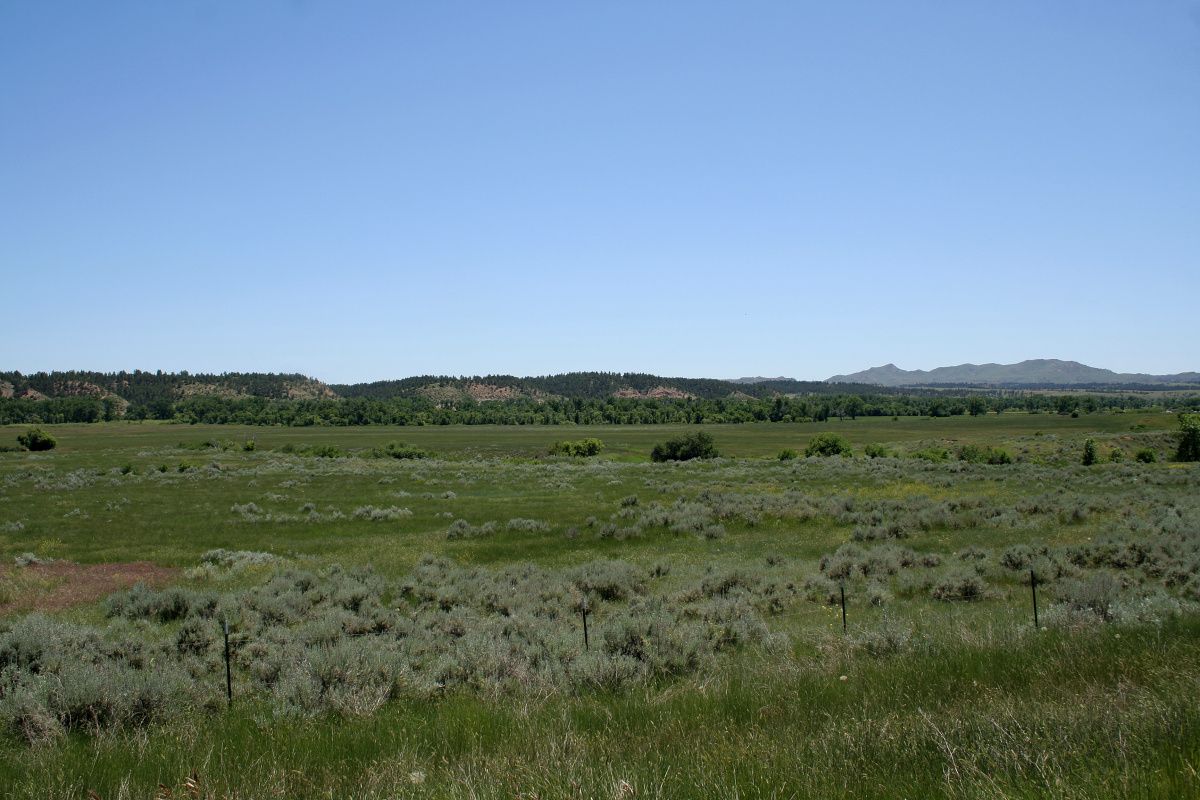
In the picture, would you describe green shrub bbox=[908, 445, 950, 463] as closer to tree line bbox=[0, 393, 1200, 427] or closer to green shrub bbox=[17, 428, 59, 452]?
green shrub bbox=[17, 428, 59, 452]

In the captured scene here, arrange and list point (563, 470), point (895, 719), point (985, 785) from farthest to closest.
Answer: point (563, 470), point (895, 719), point (985, 785)

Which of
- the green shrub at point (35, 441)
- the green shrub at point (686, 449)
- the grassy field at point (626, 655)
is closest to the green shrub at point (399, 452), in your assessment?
the green shrub at point (686, 449)

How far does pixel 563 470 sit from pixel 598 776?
5114 centimetres

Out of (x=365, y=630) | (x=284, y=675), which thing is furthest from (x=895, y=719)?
(x=365, y=630)

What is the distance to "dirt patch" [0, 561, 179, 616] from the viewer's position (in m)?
14.9

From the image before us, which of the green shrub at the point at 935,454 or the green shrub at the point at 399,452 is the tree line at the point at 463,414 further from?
the green shrub at the point at 935,454

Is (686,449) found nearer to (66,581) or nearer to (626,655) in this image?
(66,581)

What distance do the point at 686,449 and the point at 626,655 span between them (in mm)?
63267

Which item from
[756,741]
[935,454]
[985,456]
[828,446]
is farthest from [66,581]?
[985,456]

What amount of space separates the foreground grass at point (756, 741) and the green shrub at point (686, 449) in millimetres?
63967

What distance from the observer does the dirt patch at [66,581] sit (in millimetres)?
14898

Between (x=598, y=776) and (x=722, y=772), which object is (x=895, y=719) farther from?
(x=598, y=776)

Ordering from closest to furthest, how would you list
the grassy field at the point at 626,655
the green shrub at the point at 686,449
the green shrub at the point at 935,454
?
the grassy field at the point at 626,655
the green shrub at the point at 935,454
the green shrub at the point at 686,449

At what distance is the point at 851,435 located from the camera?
11475 cm
